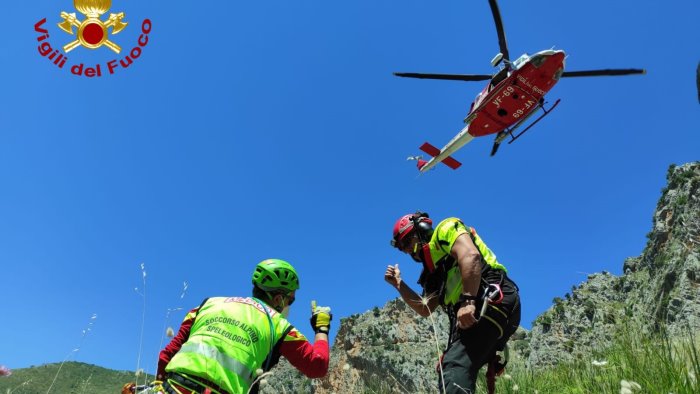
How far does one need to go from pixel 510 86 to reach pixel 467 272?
1773 cm

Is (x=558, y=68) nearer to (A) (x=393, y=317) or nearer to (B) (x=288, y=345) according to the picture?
(B) (x=288, y=345)

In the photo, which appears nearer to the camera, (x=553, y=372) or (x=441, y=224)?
(x=441, y=224)

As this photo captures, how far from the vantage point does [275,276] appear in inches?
166

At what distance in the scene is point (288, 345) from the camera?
365 centimetres

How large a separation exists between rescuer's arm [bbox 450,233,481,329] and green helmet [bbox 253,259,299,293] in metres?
1.51

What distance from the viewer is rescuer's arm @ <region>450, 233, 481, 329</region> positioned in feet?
12.7

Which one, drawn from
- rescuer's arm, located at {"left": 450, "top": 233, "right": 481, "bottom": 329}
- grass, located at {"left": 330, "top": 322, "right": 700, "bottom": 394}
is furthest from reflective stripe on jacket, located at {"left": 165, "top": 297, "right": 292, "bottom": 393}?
grass, located at {"left": 330, "top": 322, "right": 700, "bottom": 394}

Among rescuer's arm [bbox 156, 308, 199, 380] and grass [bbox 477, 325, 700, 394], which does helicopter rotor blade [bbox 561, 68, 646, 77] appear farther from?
rescuer's arm [bbox 156, 308, 199, 380]

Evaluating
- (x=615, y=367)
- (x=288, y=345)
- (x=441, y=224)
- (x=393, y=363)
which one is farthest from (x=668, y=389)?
(x=393, y=363)

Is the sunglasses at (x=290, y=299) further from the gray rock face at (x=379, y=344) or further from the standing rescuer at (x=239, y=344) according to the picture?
the gray rock face at (x=379, y=344)

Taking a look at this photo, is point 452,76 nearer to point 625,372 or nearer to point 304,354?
point 625,372

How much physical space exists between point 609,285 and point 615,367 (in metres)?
74.7

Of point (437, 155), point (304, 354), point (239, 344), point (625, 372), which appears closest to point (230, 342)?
point (239, 344)

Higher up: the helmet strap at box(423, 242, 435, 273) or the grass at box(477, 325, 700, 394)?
the helmet strap at box(423, 242, 435, 273)
